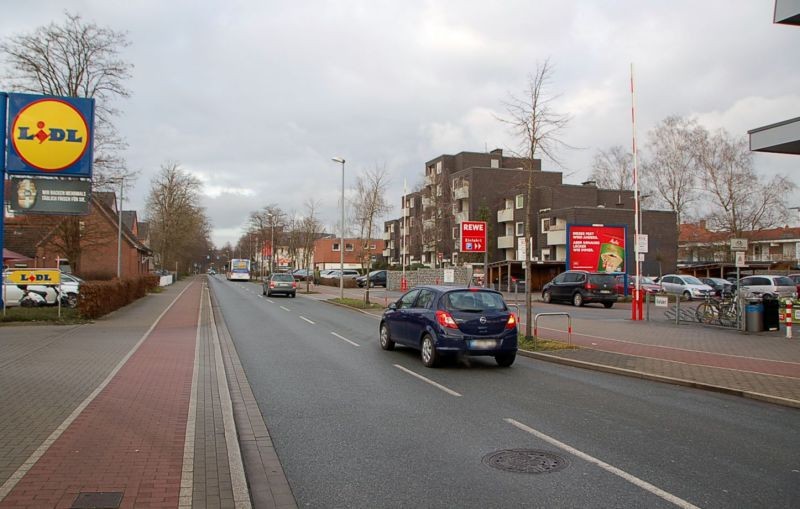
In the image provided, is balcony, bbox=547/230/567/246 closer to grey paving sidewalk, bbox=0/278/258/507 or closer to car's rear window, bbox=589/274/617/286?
car's rear window, bbox=589/274/617/286

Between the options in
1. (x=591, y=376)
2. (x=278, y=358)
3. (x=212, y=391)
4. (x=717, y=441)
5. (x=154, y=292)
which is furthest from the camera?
(x=154, y=292)

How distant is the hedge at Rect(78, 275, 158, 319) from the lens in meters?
19.4

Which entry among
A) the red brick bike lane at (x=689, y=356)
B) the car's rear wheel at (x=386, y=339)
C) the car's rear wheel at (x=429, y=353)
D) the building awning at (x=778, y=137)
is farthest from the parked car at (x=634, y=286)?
the car's rear wheel at (x=429, y=353)

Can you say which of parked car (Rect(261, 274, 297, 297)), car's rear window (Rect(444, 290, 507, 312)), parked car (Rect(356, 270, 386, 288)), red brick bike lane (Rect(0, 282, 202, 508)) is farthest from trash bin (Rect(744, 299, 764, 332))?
parked car (Rect(356, 270, 386, 288))

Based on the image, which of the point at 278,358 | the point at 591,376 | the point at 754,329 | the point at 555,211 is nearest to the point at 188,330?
the point at 278,358

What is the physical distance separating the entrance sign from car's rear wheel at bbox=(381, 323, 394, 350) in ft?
34.2

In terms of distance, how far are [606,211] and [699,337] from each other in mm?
39710

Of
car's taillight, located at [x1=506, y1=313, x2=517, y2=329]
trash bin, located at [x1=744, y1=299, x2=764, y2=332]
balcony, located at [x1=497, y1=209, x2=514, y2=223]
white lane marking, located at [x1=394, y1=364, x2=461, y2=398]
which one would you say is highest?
balcony, located at [x1=497, y1=209, x2=514, y2=223]

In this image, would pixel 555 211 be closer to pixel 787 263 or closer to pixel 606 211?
pixel 606 211

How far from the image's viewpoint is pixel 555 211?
56000 mm

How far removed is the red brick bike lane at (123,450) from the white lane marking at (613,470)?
351cm

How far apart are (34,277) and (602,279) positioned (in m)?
23.4

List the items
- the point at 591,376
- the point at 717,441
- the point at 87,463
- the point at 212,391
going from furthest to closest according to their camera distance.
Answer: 1. the point at 591,376
2. the point at 212,391
3. the point at 717,441
4. the point at 87,463

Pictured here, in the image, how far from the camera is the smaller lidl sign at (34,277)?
1808 centimetres
